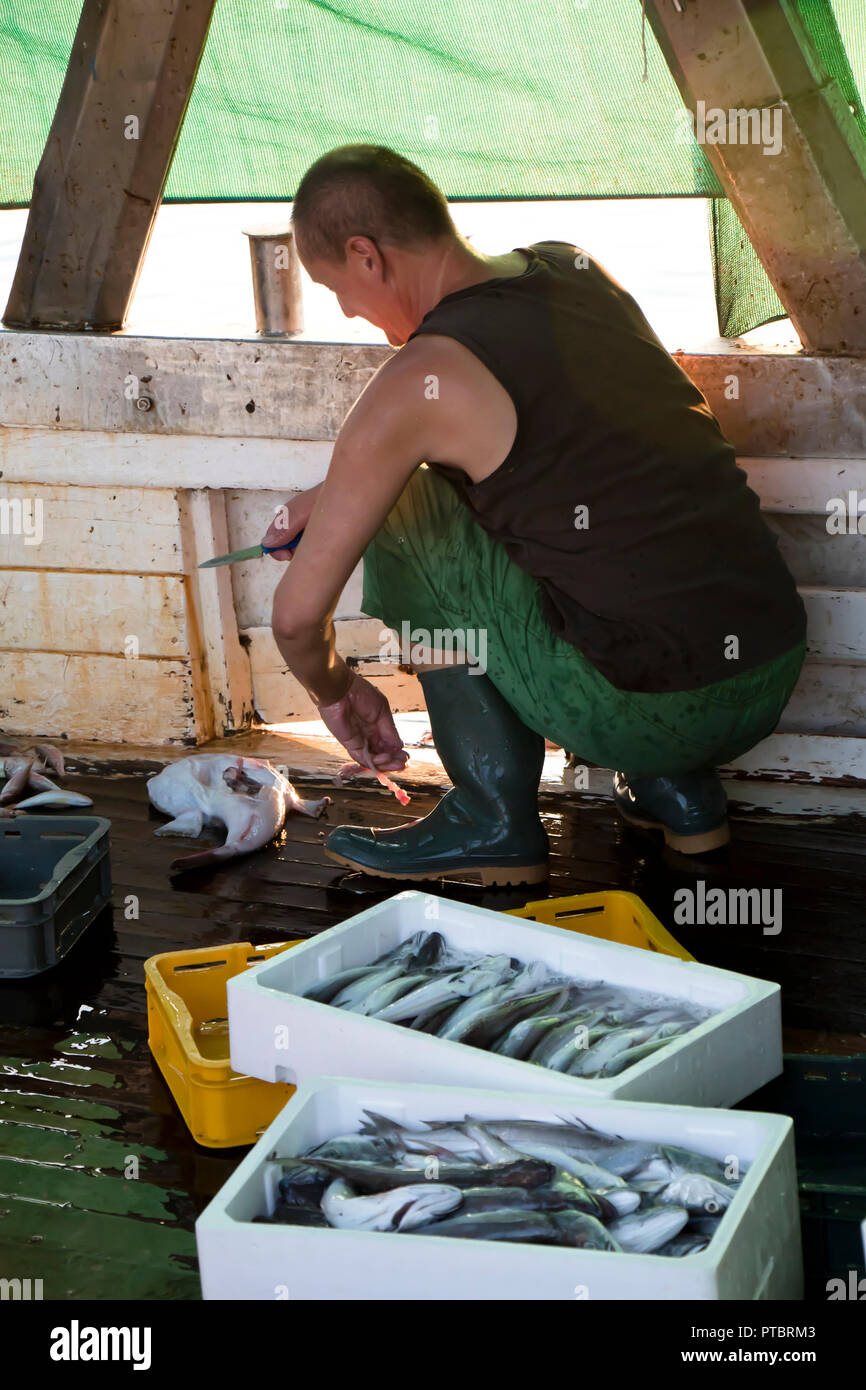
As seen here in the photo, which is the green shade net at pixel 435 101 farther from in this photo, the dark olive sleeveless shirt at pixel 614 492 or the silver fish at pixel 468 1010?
the silver fish at pixel 468 1010

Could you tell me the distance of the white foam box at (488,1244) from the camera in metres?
1.66

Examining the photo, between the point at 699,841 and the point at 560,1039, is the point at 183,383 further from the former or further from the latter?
the point at 560,1039

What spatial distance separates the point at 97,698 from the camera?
4684mm

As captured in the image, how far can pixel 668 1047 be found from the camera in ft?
7.06

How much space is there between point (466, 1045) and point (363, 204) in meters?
1.68

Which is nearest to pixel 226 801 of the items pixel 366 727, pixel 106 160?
pixel 366 727

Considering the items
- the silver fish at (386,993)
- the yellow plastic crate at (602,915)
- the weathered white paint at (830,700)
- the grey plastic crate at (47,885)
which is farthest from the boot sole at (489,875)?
the silver fish at (386,993)

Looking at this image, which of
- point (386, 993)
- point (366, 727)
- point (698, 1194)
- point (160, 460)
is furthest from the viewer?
point (160, 460)

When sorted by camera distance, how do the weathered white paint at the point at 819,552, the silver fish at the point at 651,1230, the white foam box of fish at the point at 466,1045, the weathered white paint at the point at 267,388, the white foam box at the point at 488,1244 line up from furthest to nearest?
1. the weathered white paint at the point at 819,552
2. the weathered white paint at the point at 267,388
3. the white foam box of fish at the point at 466,1045
4. the silver fish at the point at 651,1230
5. the white foam box at the point at 488,1244

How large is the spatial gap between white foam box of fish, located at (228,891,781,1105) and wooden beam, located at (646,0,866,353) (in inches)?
84.8

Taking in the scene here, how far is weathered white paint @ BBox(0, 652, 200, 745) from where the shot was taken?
15.1 ft

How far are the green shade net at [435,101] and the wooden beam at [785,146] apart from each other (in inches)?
7.8

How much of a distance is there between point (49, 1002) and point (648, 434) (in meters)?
1.75
